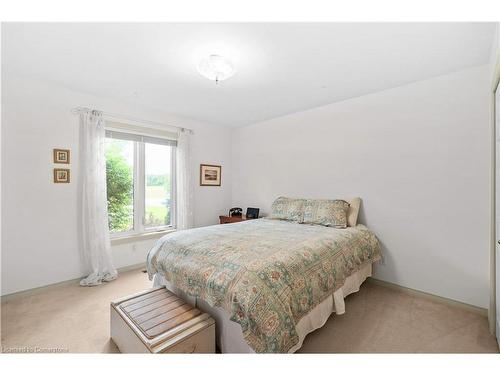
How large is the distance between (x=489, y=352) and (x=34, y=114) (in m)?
4.69

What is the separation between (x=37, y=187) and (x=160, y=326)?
235 centimetres

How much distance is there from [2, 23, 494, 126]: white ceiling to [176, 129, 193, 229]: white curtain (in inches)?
37.3

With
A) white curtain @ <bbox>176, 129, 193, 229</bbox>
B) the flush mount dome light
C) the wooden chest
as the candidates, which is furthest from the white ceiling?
the wooden chest

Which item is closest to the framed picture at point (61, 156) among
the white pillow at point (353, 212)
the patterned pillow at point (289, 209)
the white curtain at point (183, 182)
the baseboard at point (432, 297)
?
the white curtain at point (183, 182)

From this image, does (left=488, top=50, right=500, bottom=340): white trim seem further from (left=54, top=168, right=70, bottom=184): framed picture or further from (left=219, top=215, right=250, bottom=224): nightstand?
(left=54, top=168, right=70, bottom=184): framed picture

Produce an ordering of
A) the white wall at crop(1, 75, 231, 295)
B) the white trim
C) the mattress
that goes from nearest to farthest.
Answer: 1. the mattress
2. the white trim
3. the white wall at crop(1, 75, 231, 295)

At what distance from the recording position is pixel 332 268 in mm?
1971

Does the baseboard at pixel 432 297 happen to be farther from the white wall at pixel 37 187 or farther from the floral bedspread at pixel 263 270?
the white wall at pixel 37 187

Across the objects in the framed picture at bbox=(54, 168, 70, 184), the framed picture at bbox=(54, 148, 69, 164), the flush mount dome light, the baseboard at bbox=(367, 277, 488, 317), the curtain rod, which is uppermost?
the flush mount dome light

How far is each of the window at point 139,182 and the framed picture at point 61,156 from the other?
50cm

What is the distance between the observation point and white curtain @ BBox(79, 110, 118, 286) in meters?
2.94

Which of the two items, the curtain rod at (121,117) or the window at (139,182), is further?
the window at (139,182)

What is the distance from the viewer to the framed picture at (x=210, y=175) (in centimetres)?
426

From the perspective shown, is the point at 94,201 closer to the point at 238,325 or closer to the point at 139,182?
the point at 139,182
